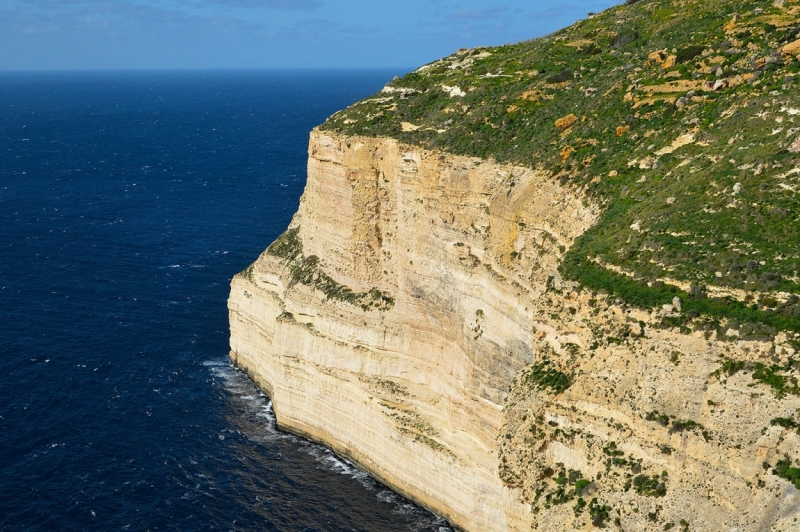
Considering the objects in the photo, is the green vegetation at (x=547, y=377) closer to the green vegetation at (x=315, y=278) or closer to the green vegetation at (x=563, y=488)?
the green vegetation at (x=563, y=488)

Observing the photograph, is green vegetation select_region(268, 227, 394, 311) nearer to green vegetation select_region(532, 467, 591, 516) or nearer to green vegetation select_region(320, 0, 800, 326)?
green vegetation select_region(320, 0, 800, 326)

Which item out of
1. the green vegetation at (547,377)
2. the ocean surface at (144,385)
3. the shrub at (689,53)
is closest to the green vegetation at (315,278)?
the ocean surface at (144,385)

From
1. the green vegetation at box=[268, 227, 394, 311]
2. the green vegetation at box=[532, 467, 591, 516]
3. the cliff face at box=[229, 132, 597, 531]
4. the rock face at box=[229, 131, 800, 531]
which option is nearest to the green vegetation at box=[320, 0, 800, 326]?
the rock face at box=[229, 131, 800, 531]

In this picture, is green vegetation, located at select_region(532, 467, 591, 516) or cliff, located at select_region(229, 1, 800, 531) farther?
green vegetation, located at select_region(532, 467, 591, 516)

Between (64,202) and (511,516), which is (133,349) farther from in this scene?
(64,202)

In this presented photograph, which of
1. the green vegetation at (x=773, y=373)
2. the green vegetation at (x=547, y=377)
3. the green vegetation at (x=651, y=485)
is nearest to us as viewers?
the green vegetation at (x=773, y=373)

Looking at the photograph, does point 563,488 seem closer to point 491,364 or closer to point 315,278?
point 491,364
